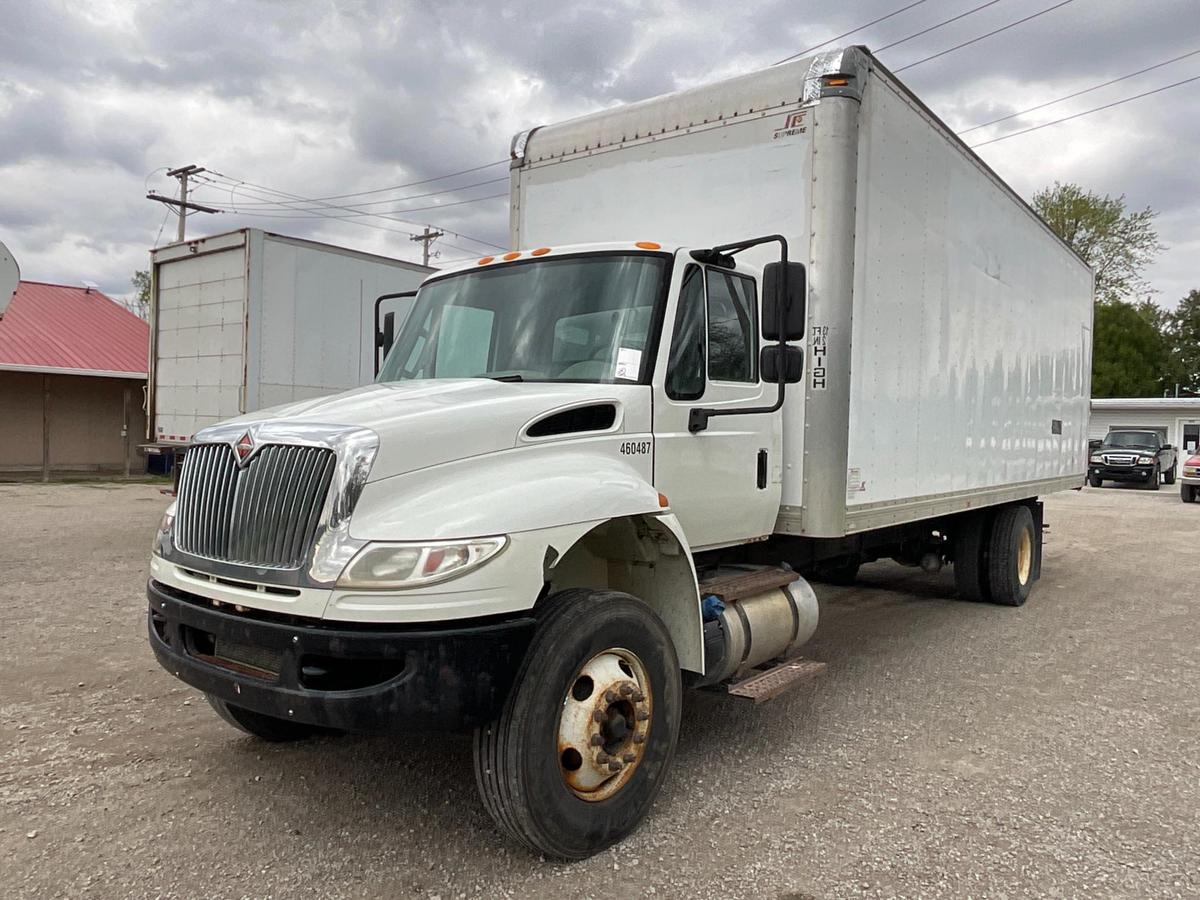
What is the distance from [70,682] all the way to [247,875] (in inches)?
121

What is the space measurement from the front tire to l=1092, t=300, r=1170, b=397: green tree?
57.9m

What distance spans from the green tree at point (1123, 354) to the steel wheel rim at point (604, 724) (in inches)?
2282

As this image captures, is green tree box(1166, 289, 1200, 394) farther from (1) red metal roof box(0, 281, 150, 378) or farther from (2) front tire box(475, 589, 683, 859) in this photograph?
(2) front tire box(475, 589, 683, 859)

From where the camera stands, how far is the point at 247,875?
131 inches

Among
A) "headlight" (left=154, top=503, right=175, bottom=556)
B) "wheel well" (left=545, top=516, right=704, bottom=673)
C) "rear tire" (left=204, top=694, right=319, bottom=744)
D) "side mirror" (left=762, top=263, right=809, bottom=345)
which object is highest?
"side mirror" (left=762, top=263, right=809, bottom=345)

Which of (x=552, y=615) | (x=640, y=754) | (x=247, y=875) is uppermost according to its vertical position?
(x=552, y=615)

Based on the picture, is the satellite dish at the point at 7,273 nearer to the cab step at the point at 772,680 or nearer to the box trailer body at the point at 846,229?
the box trailer body at the point at 846,229

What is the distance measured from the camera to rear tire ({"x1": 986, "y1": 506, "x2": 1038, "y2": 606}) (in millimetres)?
8555

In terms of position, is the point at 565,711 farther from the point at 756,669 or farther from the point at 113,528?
the point at 113,528

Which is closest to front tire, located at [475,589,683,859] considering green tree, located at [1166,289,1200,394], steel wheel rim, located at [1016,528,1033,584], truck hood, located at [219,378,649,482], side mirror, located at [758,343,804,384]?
truck hood, located at [219,378,649,482]

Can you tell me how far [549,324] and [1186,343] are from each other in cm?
7347

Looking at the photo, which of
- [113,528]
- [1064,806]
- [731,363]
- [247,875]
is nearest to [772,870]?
[1064,806]

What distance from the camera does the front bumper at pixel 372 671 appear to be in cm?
307

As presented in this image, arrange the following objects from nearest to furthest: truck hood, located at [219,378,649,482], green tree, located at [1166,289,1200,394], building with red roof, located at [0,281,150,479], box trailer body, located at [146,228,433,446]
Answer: truck hood, located at [219,378,649,482]
box trailer body, located at [146,228,433,446]
building with red roof, located at [0,281,150,479]
green tree, located at [1166,289,1200,394]
